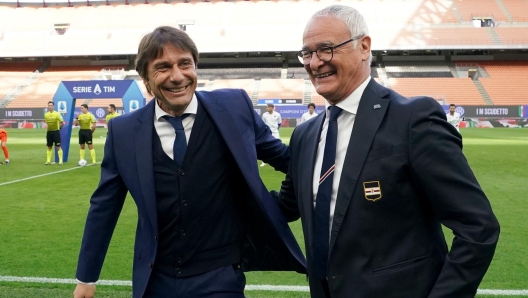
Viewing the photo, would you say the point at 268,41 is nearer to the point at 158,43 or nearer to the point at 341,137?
the point at 158,43

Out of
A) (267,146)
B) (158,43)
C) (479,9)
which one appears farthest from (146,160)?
(479,9)

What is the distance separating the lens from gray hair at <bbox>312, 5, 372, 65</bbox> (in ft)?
6.55

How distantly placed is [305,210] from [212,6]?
2129 inches

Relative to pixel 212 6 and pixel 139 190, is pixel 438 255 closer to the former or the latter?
pixel 139 190

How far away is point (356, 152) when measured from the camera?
1.88 m

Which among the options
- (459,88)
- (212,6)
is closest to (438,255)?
(459,88)

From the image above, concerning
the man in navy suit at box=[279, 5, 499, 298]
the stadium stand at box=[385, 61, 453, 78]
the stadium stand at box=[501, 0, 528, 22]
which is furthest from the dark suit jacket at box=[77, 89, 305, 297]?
the stadium stand at box=[501, 0, 528, 22]

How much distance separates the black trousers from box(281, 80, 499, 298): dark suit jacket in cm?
63

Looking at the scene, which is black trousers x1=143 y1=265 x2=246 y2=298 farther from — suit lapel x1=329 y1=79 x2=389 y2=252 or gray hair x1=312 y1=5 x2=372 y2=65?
gray hair x1=312 y1=5 x2=372 y2=65

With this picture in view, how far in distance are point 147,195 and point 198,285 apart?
17.5 inches

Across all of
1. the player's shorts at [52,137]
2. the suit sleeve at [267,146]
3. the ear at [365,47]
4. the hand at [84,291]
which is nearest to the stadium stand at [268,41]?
the player's shorts at [52,137]

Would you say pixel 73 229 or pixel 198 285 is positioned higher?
pixel 198 285

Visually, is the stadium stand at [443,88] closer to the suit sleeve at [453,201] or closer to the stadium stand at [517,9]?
the stadium stand at [517,9]

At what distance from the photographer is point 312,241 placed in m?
2.03
